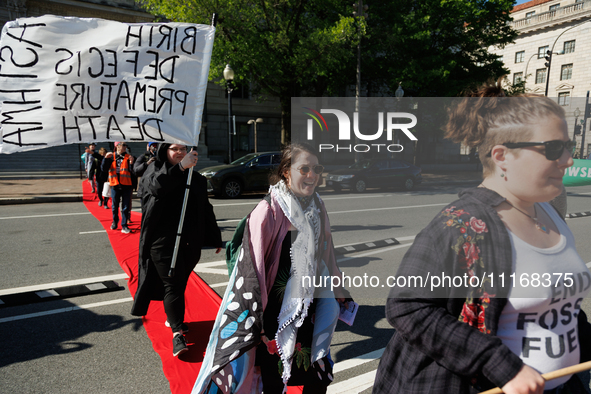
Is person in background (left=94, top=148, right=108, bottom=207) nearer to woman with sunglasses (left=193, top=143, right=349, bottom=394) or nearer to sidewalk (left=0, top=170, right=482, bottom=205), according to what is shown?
sidewalk (left=0, top=170, right=482, bottom=205)

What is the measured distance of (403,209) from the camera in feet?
37.0

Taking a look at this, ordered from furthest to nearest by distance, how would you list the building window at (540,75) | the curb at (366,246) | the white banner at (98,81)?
the building window at (540,75), the curb at (366,246), the white banner at (98,81)

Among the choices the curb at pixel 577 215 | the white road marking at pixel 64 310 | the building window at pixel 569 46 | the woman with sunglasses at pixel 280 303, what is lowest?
the curb at pixel 577 215

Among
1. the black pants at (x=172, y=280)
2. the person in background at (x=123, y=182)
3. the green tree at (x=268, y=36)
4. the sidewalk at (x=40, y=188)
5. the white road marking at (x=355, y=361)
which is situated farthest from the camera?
the green tree at (x=268, y=36)

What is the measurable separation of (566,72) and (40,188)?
162 ft

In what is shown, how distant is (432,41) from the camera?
21422mm

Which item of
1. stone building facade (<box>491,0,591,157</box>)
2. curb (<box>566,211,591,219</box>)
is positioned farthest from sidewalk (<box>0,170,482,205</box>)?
stone building facade (<box>491,0,591,157</box>)

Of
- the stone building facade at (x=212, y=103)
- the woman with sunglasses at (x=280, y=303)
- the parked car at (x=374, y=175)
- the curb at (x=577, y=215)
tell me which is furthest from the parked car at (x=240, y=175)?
the woman with sunglasses at (x=280, y=303)

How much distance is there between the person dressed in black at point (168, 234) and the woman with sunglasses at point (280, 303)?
3.99ft

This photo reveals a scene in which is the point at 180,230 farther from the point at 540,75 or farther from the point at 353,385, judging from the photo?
the point at 540,75

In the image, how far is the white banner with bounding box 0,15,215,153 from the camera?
289cm

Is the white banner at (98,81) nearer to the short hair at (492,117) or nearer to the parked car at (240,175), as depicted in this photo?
the short hair at (492,117)

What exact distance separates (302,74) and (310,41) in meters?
1.43

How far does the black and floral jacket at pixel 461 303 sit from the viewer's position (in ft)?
3.97
